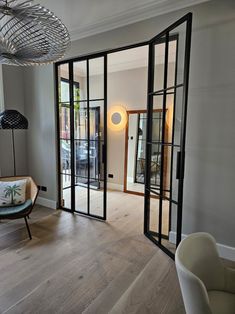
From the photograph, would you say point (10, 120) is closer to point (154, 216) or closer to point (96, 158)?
point (96, 158)

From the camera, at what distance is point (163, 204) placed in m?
2.74

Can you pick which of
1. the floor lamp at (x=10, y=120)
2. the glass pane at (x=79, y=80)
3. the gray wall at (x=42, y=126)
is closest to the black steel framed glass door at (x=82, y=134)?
the glass pane at (x=79, y=80)

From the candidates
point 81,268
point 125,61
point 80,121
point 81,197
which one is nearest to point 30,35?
point 80,121

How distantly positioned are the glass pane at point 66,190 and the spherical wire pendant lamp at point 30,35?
2.35m

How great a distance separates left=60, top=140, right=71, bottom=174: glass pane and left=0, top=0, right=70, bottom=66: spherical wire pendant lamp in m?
2.03

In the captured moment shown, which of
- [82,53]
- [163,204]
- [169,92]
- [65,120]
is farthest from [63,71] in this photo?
[163,204]

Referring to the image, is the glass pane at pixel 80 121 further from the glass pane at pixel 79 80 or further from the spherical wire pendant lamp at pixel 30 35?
the spherical wire pendant lamp at pixel 30 35

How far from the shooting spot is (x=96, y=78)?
3248 millimetres

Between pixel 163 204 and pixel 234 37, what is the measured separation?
6.44 ft

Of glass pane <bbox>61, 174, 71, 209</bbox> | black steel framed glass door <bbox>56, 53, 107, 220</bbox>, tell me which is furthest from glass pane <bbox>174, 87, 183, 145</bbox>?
glass pane <bbox>61, 174, 71, 209</bbox>

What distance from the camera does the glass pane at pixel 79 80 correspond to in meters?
3.35

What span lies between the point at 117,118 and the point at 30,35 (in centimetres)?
360

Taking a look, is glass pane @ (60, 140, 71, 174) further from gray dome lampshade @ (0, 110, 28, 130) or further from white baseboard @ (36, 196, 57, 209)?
gray dome lampshade @ (0, 110, 28, 130)

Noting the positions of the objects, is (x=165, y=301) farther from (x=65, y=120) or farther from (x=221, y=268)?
(x=65, y=120)
